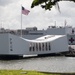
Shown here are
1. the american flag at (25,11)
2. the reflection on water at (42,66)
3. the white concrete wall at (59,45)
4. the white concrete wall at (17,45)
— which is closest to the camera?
the reflection on water at (42,66)

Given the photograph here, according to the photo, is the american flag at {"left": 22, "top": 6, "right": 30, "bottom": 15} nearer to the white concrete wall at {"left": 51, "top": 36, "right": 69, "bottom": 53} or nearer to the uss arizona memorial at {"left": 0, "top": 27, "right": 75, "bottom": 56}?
the uss arizona memorial at {"left": 0, "top": 27, "right": 75, "bottom": 56}

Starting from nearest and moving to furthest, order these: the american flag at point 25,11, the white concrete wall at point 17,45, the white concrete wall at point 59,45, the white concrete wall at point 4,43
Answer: the american flag at point 25,11, the white concrete wall at point 4,43, the white concrete wall at point 17,45, the white concrete wall at point 59,45

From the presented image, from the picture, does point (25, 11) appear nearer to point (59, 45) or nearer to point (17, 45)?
point (17, 45)

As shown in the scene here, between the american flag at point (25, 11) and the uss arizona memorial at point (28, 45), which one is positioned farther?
the uss arizona memorial at point (28, 45)

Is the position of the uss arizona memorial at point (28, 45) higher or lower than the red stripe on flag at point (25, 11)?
lower

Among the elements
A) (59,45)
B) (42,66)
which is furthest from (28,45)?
(42,66)

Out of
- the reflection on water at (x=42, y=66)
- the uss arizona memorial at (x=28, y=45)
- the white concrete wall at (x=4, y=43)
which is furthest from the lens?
the uss arizona memorial at (x=28, y=45)

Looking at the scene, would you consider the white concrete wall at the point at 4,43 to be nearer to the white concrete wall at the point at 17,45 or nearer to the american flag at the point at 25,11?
the white concrete wall at the point at 17,45

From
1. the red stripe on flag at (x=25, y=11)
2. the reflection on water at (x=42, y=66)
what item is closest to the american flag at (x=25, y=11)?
the red stripe on flag at (x=25, y=11)

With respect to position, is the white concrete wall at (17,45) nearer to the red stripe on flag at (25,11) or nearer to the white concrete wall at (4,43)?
the white concrete wall at (4,43)

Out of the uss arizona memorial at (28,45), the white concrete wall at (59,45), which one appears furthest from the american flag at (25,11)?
the white concrete wall at (59,45)

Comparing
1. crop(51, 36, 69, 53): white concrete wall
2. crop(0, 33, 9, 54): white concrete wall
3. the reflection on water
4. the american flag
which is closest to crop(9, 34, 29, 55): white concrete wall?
crop(0, 33, 9, 54): white concrete wall

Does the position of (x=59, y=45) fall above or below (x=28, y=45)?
below

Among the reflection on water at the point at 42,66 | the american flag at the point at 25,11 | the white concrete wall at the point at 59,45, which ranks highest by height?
the american flag at the point at 25,11
